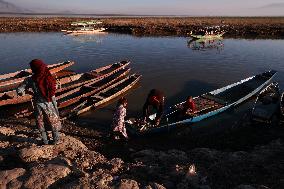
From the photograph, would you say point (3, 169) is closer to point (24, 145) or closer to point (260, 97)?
point (24, 145)

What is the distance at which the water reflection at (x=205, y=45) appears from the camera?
3765 cm

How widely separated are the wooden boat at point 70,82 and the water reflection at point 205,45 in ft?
56.0

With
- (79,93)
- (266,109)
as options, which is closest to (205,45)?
(79,93)

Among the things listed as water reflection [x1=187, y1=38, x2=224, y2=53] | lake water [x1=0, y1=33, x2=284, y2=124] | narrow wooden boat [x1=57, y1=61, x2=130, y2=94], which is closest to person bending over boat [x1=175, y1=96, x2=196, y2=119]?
lake water [x1=0, y1=33, x2=284, y2=124]

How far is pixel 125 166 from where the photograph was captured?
7926 millimetres

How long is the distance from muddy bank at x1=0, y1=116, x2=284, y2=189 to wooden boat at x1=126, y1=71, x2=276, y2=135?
939mm

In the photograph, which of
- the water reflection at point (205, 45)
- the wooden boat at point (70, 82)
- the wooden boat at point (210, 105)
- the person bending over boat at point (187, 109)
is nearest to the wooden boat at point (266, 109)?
the wooden boat at point (210, 105)

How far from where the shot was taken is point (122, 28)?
2299 inches

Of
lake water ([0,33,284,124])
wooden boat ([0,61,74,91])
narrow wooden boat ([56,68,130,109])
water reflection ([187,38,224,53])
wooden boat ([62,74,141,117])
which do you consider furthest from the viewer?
water reflection ([187,38,224,53])

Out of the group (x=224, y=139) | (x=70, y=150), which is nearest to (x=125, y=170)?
(x=70, y=150)

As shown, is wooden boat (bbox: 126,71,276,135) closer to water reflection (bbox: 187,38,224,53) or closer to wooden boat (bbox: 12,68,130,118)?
wooden boat (bbox: 12,68,130,118)

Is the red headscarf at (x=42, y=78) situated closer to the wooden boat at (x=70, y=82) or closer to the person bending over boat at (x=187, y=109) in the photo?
the person bending over boat at (x=187, y=109)

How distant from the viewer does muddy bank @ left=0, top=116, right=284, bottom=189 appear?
22.0 ft

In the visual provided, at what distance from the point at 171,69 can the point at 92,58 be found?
29.3ft
